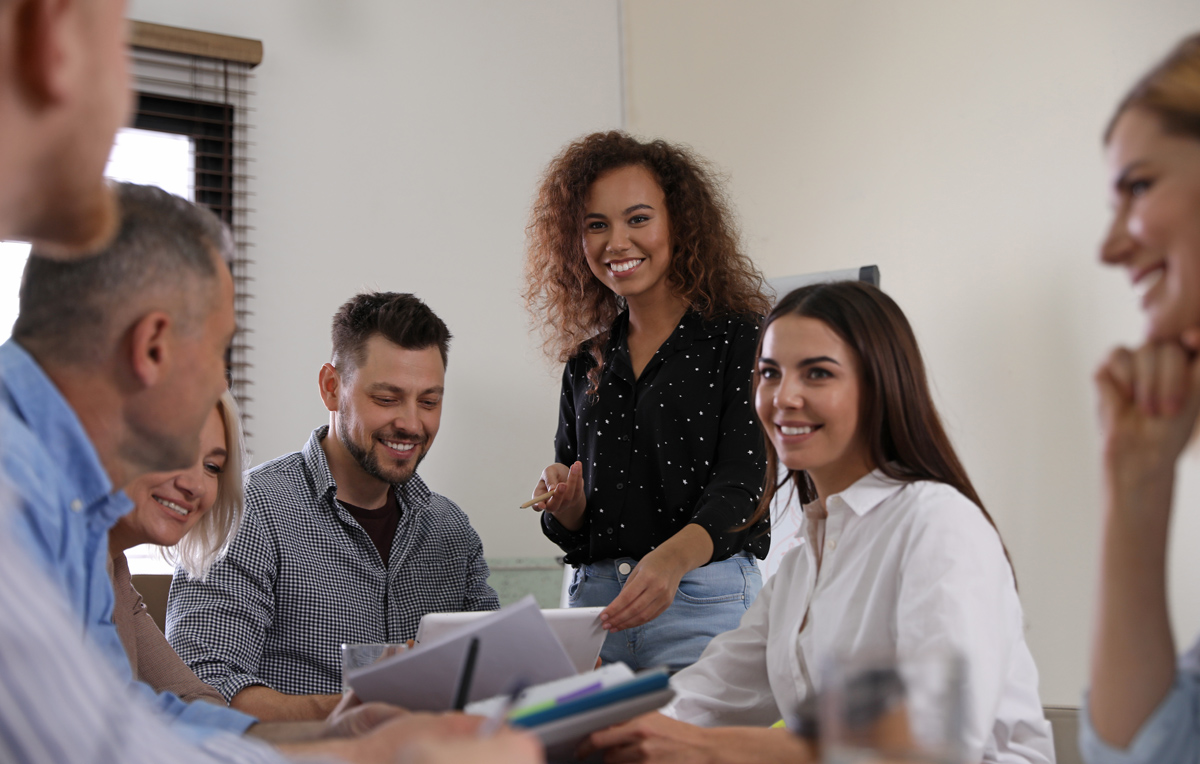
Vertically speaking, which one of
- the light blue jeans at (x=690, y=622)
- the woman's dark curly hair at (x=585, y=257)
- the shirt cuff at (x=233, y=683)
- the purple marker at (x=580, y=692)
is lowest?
the shirt cuff at (x=233, y=683)

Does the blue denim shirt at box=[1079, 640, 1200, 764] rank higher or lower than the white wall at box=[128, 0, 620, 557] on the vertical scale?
lower

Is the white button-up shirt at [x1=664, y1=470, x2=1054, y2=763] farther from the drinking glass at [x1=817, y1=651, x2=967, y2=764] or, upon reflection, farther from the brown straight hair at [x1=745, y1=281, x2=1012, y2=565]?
the drinking glass at [x1=817, y1=651, x2=967, y2=764]

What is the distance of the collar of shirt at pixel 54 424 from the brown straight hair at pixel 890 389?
3.18ft

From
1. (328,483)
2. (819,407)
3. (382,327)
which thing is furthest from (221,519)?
(819,407)

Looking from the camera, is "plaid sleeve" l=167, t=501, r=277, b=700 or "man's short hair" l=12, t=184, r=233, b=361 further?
"plaid sleeve" l=167, t=501, r=277, b=700

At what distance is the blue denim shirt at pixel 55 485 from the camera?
851 millimetres

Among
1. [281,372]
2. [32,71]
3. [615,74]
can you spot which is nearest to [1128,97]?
[32,71]

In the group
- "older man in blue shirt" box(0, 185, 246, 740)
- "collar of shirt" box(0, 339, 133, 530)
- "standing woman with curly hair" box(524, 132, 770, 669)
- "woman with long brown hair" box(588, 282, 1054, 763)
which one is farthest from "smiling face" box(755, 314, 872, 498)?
"collar of shirt" box(0, 339, 133, 530)

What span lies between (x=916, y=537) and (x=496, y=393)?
8.13ft

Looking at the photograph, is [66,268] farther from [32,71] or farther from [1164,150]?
[1164,150]

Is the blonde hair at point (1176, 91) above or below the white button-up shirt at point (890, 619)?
above

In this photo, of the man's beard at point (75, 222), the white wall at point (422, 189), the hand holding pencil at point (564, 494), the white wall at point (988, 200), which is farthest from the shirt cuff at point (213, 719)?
the white wall at point (422, 189)

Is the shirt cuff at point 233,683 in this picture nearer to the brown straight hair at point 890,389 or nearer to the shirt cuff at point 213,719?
the shirt cuff at point 213,719

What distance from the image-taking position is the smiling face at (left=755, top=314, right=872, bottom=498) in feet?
4.68
